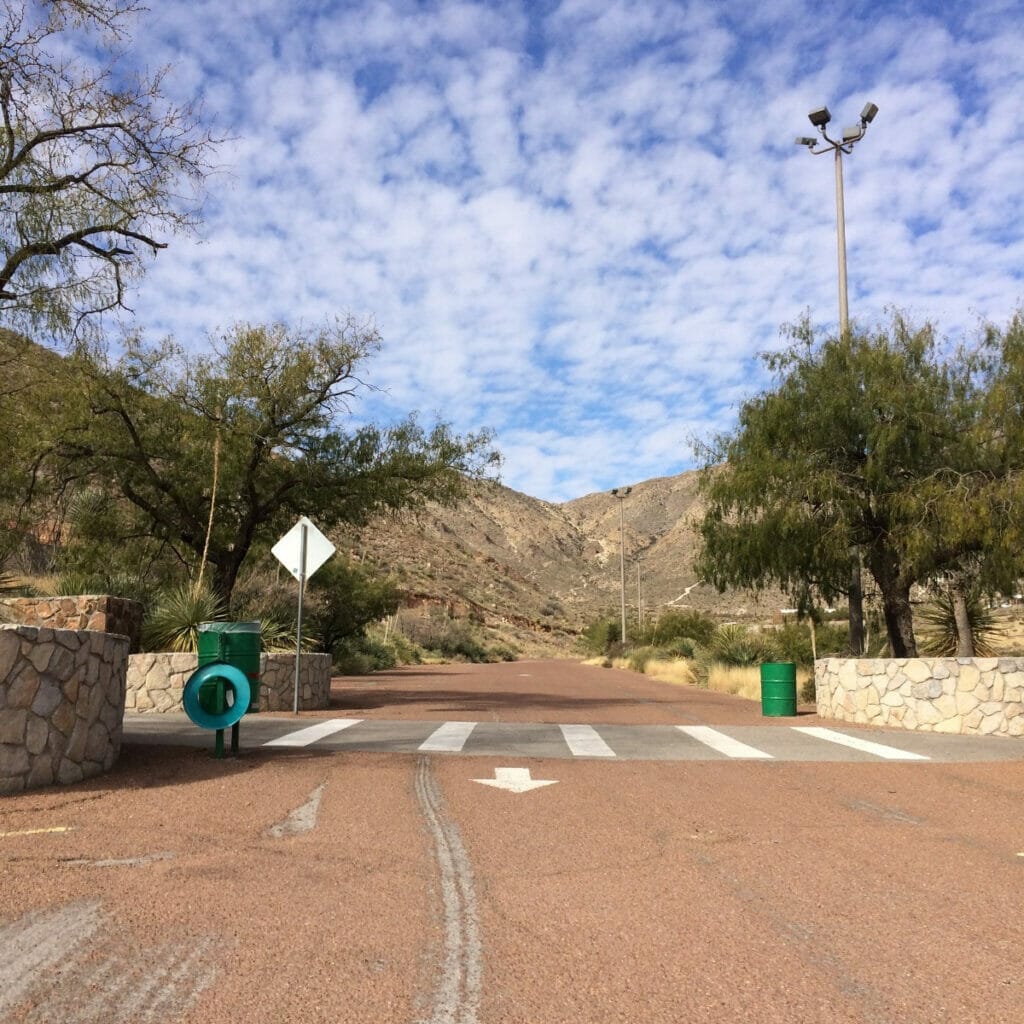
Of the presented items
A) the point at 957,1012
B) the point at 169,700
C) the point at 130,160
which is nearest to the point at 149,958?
the point at 957,1012

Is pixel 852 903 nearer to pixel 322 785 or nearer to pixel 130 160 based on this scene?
pixel 322 785

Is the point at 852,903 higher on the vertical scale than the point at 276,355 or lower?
lower

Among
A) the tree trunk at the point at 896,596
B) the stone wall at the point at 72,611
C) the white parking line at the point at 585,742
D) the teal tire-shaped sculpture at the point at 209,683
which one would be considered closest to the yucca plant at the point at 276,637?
the stone wall at the point at 72,611

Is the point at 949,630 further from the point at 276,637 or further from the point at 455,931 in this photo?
the point at 455,931

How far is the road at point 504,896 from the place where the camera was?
388 centimetres

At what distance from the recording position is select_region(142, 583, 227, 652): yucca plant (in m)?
16.6

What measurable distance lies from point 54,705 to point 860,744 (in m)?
9.55

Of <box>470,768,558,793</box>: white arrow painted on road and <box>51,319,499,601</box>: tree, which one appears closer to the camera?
Result: <box>470,768,558,793</box>: white arrow painted on road

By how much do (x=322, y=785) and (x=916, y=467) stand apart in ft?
42.6

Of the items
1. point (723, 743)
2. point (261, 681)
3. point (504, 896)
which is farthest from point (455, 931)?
point (261, 681)

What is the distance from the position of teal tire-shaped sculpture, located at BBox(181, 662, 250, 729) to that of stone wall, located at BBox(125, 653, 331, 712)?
4608 millimetres

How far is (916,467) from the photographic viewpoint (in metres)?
17.6

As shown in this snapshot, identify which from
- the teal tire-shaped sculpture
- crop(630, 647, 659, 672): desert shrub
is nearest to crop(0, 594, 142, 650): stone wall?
the teal tire-shaped sculpture

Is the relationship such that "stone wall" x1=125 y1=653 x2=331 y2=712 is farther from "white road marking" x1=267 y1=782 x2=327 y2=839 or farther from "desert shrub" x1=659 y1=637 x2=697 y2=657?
"desert shrub" x1=659 y1=637 x2=697 y2=657
